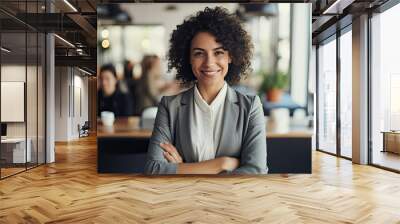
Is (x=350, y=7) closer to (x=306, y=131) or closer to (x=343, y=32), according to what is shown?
(x=343, y=32)

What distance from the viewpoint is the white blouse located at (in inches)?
254

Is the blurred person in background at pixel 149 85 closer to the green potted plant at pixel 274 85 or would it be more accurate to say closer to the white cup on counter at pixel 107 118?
the white cup on counter at pixel 107 118

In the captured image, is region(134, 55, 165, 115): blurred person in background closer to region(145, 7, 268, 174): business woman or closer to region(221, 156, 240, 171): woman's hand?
region(145, 7, 268, 174): business woman

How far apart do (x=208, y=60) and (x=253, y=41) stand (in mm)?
831

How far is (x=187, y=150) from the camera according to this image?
6508 millimetres

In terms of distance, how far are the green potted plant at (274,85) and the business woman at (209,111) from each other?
251 mm

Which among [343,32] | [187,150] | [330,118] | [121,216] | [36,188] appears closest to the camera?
[121,216]

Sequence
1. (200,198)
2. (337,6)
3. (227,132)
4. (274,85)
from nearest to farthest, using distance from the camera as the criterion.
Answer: (200,198), (227,132), (274,85), (337,6)

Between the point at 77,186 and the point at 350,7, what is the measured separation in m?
5.81

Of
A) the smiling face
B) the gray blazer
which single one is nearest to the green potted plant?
the gray blazer

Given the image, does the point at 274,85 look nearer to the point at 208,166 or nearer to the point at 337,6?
the point at 208,166

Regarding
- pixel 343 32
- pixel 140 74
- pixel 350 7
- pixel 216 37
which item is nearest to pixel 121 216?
pixel 140 74

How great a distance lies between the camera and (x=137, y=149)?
6652 millimetres

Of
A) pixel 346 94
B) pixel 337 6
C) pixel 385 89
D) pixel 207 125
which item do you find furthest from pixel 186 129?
pixel 346 94
